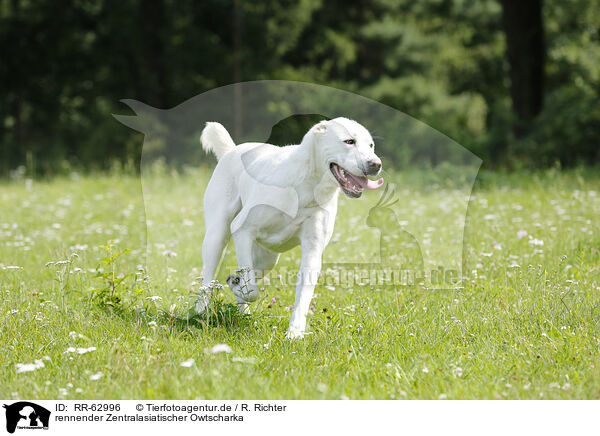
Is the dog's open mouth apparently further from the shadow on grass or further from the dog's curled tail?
the dog's curled tail

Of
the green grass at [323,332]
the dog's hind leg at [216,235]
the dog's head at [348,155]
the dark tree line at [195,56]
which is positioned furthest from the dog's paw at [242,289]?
the dark tree line at [195,56]

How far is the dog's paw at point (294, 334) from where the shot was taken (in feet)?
13.6

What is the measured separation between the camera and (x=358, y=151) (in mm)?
4148

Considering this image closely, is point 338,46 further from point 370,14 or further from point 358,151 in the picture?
point 358,151

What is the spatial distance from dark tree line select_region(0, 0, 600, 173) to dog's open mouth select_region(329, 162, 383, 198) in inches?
541

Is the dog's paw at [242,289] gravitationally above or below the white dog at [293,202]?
below

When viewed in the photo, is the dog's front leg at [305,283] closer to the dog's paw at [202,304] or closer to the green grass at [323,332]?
the green grass at [323,332]

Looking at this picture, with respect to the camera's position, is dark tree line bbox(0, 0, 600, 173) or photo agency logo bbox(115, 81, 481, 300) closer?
photo agency logo bbox(115, 81, 481, 300)

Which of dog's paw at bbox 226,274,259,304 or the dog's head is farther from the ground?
the dog's head

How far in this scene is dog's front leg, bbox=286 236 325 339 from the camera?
426cm

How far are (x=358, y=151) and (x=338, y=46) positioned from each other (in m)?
23.7
